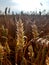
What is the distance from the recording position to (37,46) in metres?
1.67

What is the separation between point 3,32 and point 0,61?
0.40 m

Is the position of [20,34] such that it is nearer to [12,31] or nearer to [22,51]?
[22,51]

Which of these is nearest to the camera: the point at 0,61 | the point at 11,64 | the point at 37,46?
the point at 0,61

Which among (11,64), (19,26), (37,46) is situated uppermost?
(19,26)

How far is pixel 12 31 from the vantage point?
2377 mm

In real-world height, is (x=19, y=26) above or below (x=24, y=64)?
above

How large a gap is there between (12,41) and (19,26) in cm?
28

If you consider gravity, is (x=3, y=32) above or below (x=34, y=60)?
above

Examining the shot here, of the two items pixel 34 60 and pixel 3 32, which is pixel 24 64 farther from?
pixel 3 32

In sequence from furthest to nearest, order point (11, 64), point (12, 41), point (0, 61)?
point (12, 41)
point (11, 64)
point (0, 61)

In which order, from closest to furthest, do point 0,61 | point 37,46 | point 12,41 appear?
point 0,61 < point 37,46 < point 12,41

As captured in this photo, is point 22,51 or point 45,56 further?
point 22,51

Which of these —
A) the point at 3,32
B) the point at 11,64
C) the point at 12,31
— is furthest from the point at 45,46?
the point at 12,31

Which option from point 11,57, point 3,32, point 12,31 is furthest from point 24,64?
point 12,31
